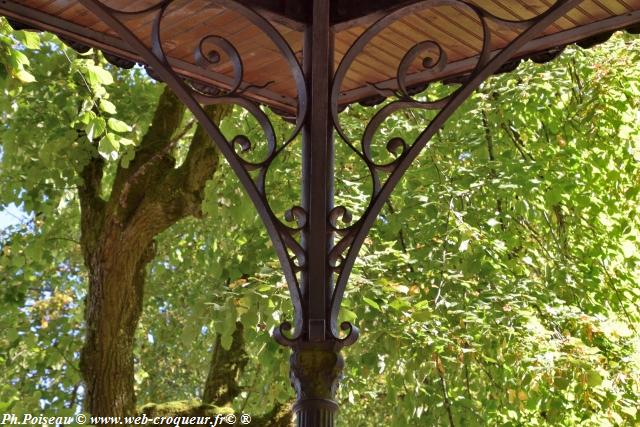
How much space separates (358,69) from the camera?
329 cm

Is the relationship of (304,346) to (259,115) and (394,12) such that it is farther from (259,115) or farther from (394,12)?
(394,12)

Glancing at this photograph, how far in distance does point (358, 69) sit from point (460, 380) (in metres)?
4.54

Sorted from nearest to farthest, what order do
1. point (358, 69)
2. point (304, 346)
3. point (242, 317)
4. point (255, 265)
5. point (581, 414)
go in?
point (304, 346)
point (358, 69)
point (242, 317)
point (581, 414)
point (255, 265)

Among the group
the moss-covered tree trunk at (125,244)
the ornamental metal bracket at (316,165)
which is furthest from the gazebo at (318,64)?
the moss-covered tree trunk at (125,244)

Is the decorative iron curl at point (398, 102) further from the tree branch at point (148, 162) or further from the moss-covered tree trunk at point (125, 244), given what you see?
the tree branch at point (148, 162)

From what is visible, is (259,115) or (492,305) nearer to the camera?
(259,115)

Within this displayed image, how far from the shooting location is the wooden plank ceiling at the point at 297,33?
9.03ft

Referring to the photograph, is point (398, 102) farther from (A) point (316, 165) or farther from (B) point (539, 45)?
(B) point (539, 45)

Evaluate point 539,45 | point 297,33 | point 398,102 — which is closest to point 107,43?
point 297,33

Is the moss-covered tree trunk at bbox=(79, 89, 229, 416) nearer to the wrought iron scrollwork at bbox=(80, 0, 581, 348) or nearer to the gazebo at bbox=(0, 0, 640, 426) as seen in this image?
the gazebo at bbox=(0, 0, 640, 426)

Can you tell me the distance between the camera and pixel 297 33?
3.02 m

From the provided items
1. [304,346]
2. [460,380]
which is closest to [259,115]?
[304,346]

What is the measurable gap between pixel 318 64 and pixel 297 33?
0.57 m

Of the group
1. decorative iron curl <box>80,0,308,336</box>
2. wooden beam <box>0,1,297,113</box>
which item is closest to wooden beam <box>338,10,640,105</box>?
wooden beam <box>0,1,297,113</box>
